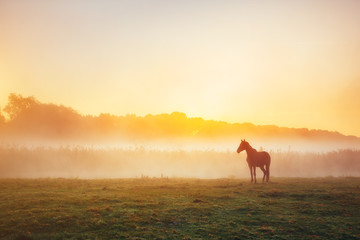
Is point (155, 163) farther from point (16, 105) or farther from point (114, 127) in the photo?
point (114, 127)

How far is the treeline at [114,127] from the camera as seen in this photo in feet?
205

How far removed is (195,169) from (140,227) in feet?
84.6

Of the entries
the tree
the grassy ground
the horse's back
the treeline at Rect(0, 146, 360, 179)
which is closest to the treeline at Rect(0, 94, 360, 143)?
the tree

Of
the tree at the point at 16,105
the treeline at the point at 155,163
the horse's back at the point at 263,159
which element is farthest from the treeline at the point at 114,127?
the horse's back at the point at 263,159

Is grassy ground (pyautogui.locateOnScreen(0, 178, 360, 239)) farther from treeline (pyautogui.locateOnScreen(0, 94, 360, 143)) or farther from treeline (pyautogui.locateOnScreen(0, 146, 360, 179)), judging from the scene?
treeline (pyautogui.locateOnScreen(0, 94, 360, 143))

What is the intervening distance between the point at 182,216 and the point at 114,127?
79.5m

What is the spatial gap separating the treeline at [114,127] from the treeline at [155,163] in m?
33.1

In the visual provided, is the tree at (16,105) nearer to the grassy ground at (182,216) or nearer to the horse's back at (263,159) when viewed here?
the grassy ground at (182,216)

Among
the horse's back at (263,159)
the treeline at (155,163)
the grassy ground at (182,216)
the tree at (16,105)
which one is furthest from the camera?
the tree at (16,105)

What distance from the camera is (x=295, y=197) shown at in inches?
596

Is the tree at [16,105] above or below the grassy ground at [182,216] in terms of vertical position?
above

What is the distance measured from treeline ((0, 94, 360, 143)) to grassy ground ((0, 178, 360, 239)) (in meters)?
56.2

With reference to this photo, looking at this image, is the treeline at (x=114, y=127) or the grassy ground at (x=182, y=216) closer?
the grassy ground at (x=182, y=216)

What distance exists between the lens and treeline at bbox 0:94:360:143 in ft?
205
